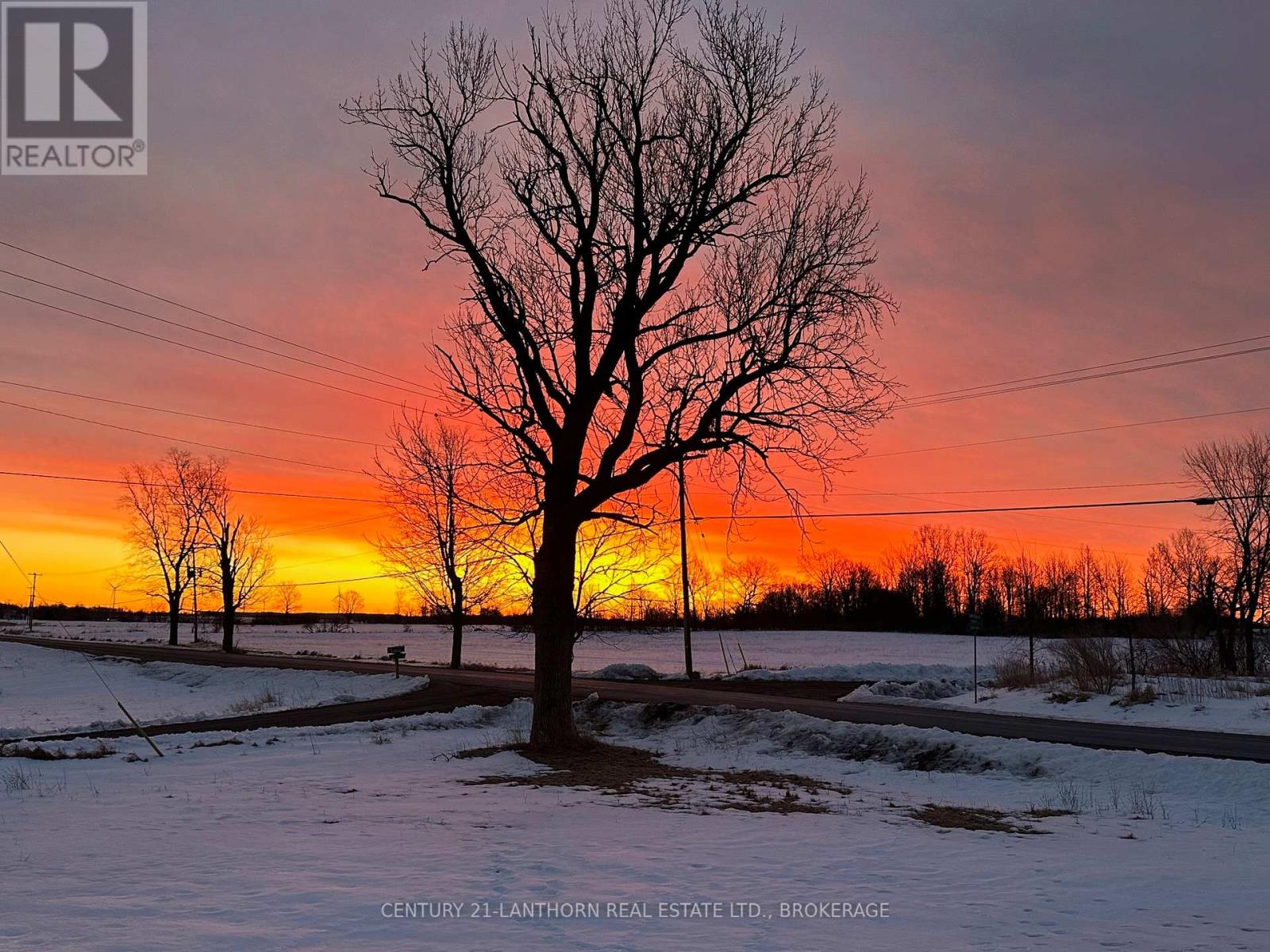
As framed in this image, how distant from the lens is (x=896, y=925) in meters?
8.07

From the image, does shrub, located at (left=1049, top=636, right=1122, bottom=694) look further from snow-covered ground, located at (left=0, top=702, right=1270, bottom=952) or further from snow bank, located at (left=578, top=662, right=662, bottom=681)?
snow bank, located at (left=578, top=662, right=662, bottom=681)

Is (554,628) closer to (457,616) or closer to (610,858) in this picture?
(610,858)

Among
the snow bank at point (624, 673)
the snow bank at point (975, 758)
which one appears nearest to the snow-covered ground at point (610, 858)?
the snow bank at point (975, 758)

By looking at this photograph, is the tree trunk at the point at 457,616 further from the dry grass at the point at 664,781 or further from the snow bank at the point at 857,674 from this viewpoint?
the dry grass at the point at 664,781

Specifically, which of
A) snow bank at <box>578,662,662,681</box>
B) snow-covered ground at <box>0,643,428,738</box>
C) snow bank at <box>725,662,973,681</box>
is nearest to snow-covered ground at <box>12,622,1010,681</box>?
snow bank at <box>725,662,973,681</box>

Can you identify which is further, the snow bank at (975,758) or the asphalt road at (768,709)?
the asphalt road at (768,709)

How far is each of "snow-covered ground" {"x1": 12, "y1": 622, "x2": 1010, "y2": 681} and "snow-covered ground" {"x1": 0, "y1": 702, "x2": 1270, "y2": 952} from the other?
39130mm

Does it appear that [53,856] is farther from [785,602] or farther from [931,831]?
[785,602]

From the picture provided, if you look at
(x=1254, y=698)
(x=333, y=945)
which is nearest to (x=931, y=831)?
(x=333, y=945)

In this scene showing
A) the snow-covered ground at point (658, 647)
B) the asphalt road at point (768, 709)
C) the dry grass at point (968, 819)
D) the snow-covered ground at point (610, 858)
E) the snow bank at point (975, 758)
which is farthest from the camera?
the snow-covered ground at point (658, 647)

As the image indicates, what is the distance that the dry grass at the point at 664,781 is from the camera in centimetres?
1487

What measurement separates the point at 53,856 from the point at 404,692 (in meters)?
25.9

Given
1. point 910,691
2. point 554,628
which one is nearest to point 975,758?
point 554,628

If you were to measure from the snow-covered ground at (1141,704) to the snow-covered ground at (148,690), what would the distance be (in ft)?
61.3
